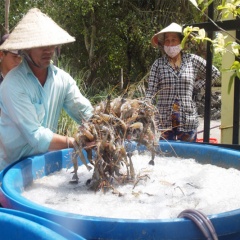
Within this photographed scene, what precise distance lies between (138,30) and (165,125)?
579 cm

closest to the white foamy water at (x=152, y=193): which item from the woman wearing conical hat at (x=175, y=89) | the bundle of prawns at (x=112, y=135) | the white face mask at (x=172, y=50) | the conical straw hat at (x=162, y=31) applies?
the bundle of prawns at (x=112, y=135)

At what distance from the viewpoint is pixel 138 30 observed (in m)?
9.12

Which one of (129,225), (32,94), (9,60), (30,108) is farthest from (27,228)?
(9,60)

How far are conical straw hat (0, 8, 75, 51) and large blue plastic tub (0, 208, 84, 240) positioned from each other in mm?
1070

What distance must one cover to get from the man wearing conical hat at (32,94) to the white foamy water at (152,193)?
0.23 metres

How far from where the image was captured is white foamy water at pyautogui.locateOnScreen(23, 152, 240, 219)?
1769 millimetres

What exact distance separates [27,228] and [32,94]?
3.66 ft

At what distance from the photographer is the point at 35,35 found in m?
2.31

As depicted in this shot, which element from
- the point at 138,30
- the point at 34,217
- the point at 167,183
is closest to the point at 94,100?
the point at 138,30

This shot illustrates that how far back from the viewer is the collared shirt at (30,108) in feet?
7.12

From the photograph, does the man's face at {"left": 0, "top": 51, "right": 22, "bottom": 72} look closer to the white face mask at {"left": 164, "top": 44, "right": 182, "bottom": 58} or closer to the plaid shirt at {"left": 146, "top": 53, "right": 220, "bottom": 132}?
the plaid shirt at {"left": 146, "top": 53, "right": 220, "bottom": 132}

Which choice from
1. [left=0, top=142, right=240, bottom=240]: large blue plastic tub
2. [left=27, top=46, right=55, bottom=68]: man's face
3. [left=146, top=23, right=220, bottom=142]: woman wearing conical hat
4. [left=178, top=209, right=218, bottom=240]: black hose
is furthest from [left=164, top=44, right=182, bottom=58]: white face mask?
[left=178, top=209, right=218, bottom=240]: black hose

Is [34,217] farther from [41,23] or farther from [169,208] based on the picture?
[41,23]

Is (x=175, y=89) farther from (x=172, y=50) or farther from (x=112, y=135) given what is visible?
→ (x=112, y=135)
